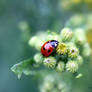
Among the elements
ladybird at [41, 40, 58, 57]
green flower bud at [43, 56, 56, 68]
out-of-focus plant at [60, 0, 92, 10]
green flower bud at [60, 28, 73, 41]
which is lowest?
green flower bud at [43, 56, 56, 68]

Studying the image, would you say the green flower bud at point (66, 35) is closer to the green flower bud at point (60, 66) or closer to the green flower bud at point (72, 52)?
the green flower bud at point (72, 52)

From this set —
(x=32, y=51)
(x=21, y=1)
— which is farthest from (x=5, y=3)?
(x=32, y=51)

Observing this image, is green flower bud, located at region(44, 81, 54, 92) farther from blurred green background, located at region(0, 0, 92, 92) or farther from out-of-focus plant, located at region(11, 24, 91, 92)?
blurred green background, located at region(0, 0, 92, 92)

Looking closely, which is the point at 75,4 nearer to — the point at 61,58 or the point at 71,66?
the point at 61,58

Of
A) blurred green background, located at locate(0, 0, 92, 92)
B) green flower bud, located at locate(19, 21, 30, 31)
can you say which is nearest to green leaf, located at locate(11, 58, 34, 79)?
blurred green background, located at locate(0, 0, 92, 92)

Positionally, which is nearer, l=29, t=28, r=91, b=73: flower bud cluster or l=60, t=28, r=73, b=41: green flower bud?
l=29, t=28, r=91, b=73: flower bud cluster

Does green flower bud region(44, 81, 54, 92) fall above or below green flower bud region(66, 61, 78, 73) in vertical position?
above

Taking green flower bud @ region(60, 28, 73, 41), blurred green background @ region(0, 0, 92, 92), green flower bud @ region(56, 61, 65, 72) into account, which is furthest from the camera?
blurred green background @ region(0, 0, 92, 92)
